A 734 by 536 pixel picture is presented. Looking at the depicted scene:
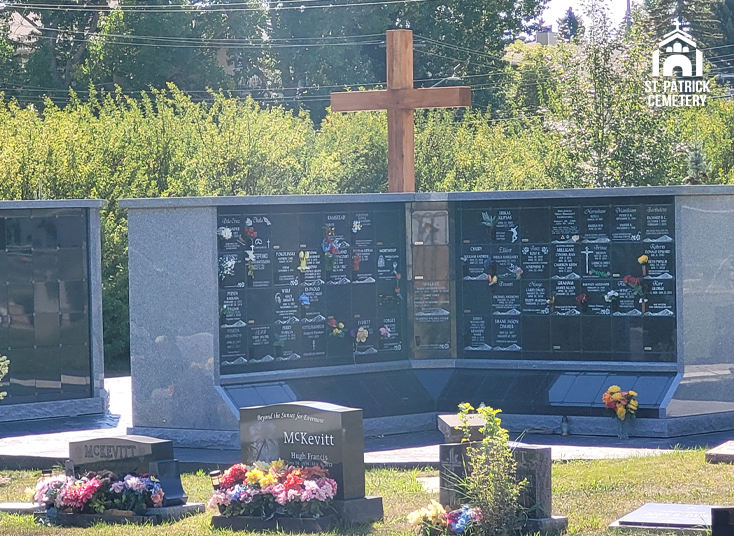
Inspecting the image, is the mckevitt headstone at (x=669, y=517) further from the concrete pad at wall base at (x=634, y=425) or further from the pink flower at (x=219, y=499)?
the concrete pad at wall base at (x=634, y=425)

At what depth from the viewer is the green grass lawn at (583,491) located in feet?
24.3

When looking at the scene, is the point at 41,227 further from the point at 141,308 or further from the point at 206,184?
the point at 206,184

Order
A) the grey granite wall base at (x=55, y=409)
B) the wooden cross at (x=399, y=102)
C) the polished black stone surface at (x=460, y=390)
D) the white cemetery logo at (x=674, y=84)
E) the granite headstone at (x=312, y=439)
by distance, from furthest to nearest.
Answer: the white cemetery logo at (x=674, y=84) < the wooden cross at (x=399, y=102) < the grey granite wall base at (x=55, y=409) < the polished black stone surface at (x=460, y=390) < the granite headstone at (x=312, y=439)

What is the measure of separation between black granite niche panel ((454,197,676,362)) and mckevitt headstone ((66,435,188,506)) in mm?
5154

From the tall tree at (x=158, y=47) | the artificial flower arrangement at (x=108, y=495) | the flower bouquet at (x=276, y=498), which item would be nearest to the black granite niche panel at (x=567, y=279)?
the flower bouquet at (x=276, y=498)

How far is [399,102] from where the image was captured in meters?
13.7

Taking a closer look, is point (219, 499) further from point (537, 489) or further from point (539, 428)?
point (539, 428)

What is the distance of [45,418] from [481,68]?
3020 cm

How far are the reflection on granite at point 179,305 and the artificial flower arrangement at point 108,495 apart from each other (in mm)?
3320

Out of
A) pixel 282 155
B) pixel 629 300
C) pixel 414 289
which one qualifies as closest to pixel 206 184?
pixel 282 155

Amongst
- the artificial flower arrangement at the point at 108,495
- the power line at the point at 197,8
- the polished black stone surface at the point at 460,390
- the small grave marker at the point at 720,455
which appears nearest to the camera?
the artificial flower arrangement at the point at 108,495

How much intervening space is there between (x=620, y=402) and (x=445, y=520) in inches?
191

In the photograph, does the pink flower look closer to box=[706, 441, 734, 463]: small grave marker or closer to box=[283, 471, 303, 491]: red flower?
box=[283, 471, 303, 491]: red flower

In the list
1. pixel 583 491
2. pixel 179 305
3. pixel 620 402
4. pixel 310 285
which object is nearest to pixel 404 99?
pixel 310 285
